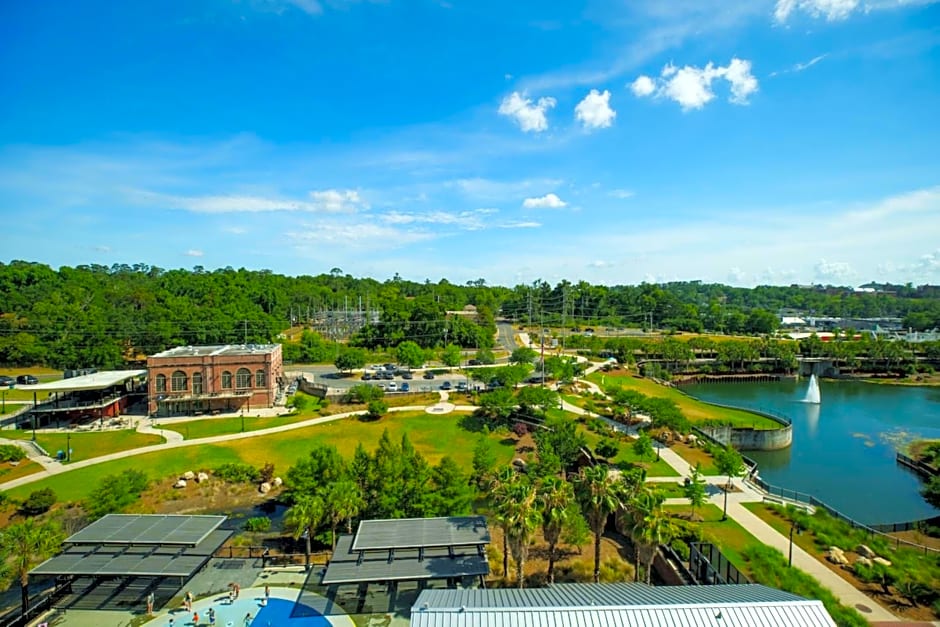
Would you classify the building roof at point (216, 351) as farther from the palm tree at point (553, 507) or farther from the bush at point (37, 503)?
the palm tree at point (553, 507)

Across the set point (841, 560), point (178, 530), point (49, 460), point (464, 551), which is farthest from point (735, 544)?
point (49, 460)

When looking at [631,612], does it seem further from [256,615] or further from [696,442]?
[696,442]

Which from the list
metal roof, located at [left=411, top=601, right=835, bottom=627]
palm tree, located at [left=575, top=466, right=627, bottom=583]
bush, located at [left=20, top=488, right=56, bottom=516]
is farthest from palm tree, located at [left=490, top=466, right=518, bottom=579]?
bush, located at [left=20, top=488, right=56, bottom=516]

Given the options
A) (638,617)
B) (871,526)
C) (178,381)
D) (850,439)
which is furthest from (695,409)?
(178,381)

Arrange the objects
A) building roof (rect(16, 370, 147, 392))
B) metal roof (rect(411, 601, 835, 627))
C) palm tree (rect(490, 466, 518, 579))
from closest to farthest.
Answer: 1. metal roof (rect(411, 601, 835, 627))
2. palm tree (rect(490, 466, 518, 579))
3. building roof (rect(16, 370, 147, 392))

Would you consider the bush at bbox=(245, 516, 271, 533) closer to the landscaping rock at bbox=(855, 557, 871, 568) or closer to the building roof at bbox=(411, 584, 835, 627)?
the building roof at bbox=(411, 584, 835, 627)

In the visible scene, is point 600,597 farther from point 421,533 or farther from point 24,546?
point 24,546

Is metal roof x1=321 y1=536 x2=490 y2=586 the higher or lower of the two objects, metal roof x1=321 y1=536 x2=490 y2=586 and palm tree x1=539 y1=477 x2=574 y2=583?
the lower
